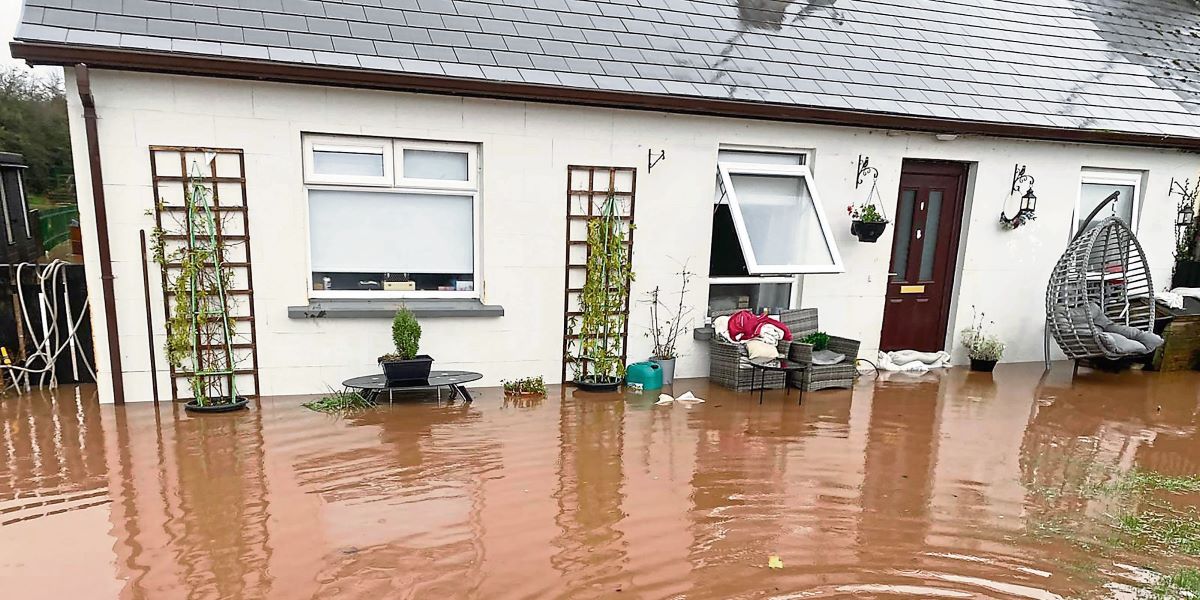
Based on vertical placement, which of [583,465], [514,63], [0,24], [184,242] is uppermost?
[0,24]

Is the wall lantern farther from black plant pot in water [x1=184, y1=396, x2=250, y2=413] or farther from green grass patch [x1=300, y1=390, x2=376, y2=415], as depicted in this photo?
black plant pot in water [x1=184, y1=396, x2=250, y2=413]

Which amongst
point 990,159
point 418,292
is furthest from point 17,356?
point 990,159

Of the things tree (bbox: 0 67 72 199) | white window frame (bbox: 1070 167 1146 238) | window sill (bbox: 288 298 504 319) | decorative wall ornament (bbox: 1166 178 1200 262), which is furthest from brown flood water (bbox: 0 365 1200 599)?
tree (bbox: 0 67 72 199)

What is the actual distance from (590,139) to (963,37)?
6426 millimetres

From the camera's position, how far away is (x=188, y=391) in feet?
20.8

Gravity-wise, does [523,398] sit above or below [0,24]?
below

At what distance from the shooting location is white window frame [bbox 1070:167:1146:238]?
29.7ft

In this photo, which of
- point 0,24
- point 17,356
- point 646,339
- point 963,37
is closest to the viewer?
point 17,356

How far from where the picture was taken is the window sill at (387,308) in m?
6.50

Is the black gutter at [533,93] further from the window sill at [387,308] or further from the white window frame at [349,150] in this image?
the window sill at [387,308]

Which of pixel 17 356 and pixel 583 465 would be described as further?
pixel 17 356

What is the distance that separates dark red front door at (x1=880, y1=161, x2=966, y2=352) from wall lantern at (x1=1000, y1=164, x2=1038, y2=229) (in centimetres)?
59

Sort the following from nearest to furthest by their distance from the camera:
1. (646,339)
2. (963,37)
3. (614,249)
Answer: (614,249) → (646,339) → (963,37)

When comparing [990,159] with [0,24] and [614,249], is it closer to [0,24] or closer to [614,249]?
[614,249]
